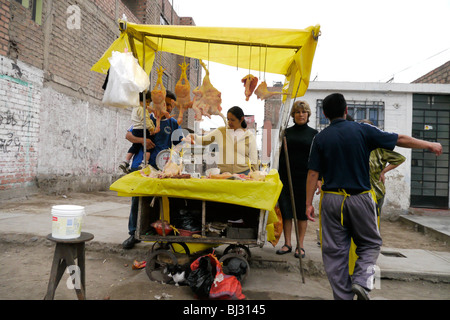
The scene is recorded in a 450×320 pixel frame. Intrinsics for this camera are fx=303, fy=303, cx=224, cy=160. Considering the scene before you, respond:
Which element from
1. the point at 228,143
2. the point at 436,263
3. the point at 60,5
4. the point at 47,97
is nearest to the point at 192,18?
the point at 60,5

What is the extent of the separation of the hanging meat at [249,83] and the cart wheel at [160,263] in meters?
2.12

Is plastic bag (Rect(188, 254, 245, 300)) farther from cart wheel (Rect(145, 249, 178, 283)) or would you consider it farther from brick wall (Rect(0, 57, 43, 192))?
brick wall (Rect(0, 57, 43, 192))

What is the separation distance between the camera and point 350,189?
2.51m

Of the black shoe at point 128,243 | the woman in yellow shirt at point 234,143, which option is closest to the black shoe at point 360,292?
the woman in yellow shirt at point 234,143

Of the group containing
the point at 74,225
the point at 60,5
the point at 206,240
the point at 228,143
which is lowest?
the point at 206,240

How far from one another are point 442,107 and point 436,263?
6.08m

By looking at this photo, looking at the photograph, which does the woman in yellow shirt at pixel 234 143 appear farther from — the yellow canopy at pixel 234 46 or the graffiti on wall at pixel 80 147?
the graffiti on wall at pixel 80 147

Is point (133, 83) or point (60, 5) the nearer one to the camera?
point (133, 83)

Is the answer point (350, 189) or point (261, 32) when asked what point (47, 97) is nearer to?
point (261, 32)

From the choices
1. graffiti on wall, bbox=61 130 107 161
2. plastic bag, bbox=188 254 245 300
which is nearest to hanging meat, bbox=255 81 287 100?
plastic bag, bbox=188 254 245 300

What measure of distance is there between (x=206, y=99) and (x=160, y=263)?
1981 millimetres

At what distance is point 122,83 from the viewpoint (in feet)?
9.32

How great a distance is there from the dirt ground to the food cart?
0.32 m

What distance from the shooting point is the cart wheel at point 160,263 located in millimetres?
3066
